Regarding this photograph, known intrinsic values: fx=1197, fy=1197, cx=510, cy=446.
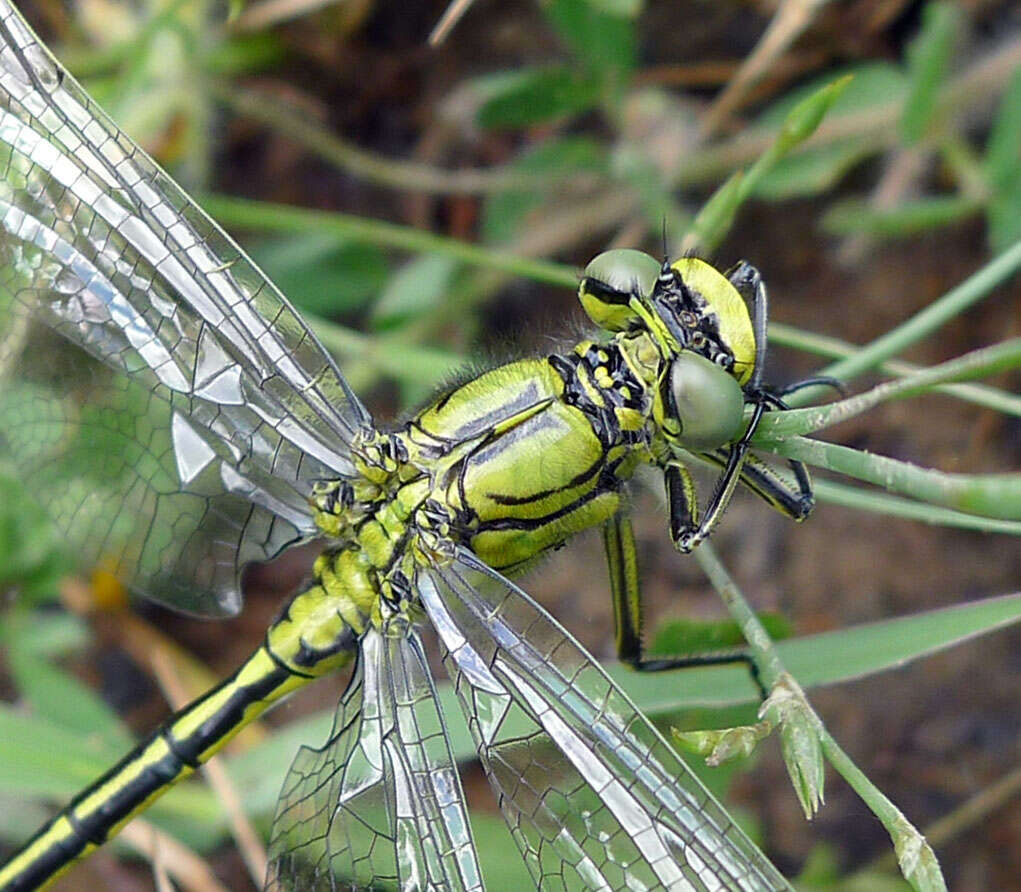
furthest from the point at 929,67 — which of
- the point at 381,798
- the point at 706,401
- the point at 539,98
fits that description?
the point at 381,798

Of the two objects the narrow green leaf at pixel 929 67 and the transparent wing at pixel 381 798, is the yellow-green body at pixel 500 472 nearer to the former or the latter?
the transparent wing at pixel 381 798

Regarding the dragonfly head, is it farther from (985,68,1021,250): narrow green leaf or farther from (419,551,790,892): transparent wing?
(985,68,1021,250): narrow green leaf

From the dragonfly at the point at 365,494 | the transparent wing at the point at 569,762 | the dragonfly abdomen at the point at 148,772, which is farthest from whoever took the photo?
the dragonfly abdomen at the point at 148,772

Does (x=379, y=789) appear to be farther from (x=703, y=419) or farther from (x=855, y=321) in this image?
(x=855, y=321)

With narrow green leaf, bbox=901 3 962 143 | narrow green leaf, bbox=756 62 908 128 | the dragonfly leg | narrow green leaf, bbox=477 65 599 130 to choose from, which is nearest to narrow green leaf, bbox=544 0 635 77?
narrow green leaf, bbox=477 65 599 130

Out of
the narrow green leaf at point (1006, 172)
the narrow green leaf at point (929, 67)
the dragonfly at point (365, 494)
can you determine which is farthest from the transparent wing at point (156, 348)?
the narrow green leaf at point (1006, 172)

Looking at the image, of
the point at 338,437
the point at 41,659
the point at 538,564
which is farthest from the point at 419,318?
the point at 41,659
